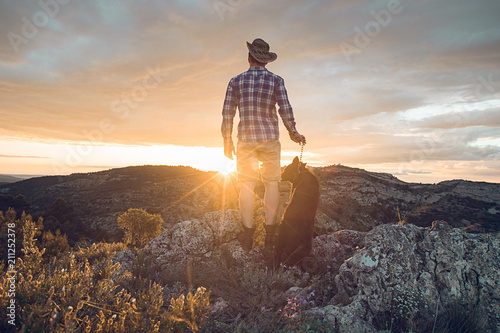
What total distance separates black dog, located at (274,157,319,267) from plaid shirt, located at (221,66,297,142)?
1.01 meters

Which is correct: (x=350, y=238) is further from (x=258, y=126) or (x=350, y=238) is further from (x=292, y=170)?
(x=258, y=126)

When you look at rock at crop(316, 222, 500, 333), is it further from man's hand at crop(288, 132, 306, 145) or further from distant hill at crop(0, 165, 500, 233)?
distant hill at crop(0, 165, 500, 233)

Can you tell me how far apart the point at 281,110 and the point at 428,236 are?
295cm

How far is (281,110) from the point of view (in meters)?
4.75

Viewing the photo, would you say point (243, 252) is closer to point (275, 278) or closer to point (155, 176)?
point (275, 278)

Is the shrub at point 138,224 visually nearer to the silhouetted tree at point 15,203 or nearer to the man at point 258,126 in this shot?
the man at point 258,126

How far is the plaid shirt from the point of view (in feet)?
15.3

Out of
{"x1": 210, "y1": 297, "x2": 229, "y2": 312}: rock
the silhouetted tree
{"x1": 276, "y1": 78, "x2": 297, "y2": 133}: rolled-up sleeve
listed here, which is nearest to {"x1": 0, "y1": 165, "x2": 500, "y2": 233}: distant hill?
{"x1": 276, "y1": 78, "x2": 297, "y2": 133}: rolled-up sleeve

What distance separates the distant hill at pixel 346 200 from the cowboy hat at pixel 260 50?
→ 3327 mm

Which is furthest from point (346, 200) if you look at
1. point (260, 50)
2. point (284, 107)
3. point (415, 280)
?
point (415, 280)

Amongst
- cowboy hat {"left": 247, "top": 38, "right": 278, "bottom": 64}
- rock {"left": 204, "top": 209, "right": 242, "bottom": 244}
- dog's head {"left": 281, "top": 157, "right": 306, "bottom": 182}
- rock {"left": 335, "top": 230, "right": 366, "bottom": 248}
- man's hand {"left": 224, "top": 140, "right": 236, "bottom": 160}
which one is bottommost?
rock {"left": 335, "top": 230, "right": 366, "bottom": 248}

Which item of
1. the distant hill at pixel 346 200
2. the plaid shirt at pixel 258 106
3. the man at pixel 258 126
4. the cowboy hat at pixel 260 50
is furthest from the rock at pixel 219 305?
the cowboy hat at pixel 260 50

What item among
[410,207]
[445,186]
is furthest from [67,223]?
[445,186]

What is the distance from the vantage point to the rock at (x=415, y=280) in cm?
288
